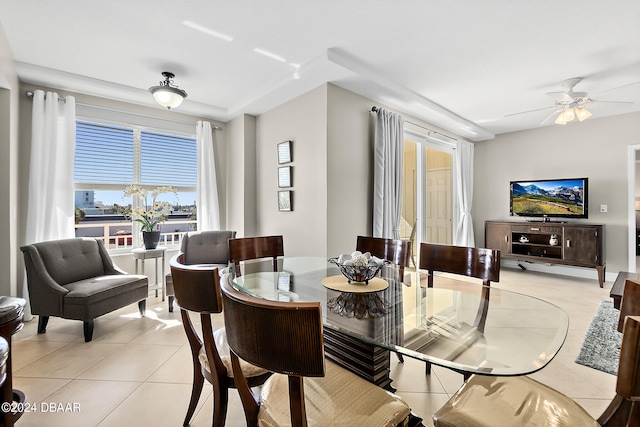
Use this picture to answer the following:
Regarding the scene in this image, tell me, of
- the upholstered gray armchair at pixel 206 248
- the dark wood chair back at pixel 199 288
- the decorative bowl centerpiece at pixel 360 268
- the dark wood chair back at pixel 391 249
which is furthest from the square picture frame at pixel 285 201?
the dark wood chair back at pixel 199 288

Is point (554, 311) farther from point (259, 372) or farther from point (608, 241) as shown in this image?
point (608, 241)

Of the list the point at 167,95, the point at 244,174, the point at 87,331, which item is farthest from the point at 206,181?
the point at 87,331

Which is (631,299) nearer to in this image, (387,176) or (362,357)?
(362,357)

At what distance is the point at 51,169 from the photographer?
10.4 ft

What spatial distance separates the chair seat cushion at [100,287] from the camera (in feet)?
8.42

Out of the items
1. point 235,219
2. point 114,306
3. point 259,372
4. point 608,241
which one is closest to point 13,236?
point 114,306

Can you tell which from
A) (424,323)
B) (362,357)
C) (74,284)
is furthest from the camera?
(74,284)

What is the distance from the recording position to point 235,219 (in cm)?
445

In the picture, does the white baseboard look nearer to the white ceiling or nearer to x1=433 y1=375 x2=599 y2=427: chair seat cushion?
the white ceiling

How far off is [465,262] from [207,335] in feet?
5.26

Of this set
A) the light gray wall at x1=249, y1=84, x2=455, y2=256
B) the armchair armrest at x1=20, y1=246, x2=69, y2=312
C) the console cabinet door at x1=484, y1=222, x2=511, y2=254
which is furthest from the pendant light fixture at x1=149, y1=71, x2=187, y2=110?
the console cabinet door at x1=484, y1=222, x2=511, y2=254

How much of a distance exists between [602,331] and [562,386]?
1.31m

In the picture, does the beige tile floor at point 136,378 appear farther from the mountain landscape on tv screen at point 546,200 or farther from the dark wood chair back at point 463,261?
the mountain landscape on tv screen at point 546,200

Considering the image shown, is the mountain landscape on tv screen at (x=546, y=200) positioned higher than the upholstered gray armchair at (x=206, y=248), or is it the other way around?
the mountain landscape on tv screen at (x=546, y=200)
